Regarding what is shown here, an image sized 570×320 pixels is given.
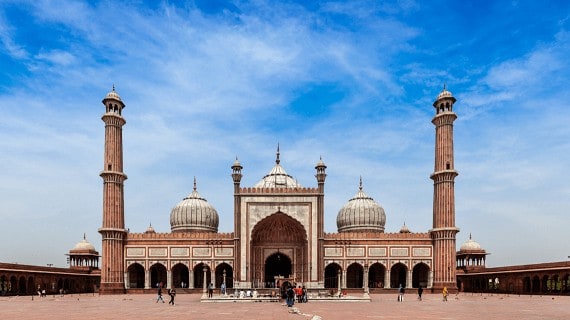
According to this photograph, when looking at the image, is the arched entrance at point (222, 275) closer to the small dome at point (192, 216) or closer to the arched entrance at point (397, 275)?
the small dome at point (192, 216)

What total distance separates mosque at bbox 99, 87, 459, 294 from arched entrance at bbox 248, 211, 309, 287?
0.29ft

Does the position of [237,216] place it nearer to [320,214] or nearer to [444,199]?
[320,214]

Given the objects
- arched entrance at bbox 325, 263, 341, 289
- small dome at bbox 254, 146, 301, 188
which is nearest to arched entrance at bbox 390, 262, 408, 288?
arched entrance at bbox 325, 263, 341, 289

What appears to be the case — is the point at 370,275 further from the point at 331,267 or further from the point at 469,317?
the point at 469,317

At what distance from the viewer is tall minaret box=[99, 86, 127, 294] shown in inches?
1751

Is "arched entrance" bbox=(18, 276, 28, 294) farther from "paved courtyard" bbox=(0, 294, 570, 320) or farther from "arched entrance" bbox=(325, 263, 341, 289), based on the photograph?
"arched entrance" bbox=(325, 263, 341, 289)

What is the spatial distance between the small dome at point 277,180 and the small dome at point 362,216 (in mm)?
6135

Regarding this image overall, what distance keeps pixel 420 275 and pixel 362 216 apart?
29.1 feet

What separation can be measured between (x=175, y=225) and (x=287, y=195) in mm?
15074

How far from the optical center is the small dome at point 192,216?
54812 millimetres

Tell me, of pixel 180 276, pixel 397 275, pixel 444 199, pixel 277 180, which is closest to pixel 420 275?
pixel 397 275

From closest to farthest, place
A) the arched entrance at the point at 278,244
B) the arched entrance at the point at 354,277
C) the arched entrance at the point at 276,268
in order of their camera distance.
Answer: the arched entrance at the point at 278,244
the arched entrance at the point at 354,277
the arched entrance at the point at 276,268

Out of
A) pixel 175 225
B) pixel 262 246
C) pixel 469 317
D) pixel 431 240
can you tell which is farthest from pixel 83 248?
pixel 469 317

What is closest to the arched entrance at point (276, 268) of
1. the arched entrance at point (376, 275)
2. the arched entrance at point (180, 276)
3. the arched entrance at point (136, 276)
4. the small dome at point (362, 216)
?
the arched entrance at point (180, 276)
